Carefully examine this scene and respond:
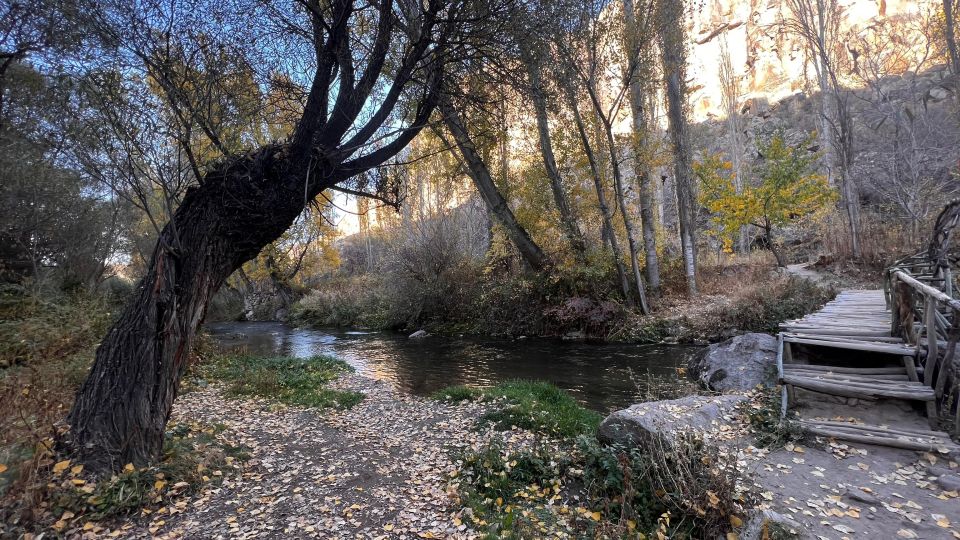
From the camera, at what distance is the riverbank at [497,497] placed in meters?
3.46

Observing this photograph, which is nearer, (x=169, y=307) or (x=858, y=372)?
(x=169, y=307)

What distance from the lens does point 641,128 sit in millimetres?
15039

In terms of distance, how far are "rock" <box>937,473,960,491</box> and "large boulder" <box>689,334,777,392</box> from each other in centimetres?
264

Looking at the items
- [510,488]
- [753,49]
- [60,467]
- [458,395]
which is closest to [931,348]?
[510,488]

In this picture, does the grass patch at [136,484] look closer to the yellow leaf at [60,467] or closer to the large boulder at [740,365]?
the yellow leaf at [60,467]

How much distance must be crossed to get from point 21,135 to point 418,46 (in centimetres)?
885

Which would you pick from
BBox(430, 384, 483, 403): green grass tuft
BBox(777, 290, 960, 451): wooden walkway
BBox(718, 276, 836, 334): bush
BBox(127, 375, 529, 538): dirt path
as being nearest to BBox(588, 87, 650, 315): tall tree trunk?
BBox(718, 276, 836, 334): bush

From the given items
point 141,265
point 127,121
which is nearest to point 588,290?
point 127,121

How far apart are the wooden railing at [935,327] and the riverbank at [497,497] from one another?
3.64ft

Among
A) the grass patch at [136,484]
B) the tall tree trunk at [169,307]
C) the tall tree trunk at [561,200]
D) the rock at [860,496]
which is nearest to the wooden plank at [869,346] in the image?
the rock at [860,496]

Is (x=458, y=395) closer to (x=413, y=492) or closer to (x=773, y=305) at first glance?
(x=413, y=492)

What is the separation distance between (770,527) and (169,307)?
5466mm

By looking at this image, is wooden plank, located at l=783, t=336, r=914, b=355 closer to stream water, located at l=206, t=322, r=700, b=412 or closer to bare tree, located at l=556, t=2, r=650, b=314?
stream water, located at l=206, t=322, r=700, b=412

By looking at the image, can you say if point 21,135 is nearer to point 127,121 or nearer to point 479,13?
point 127,121
